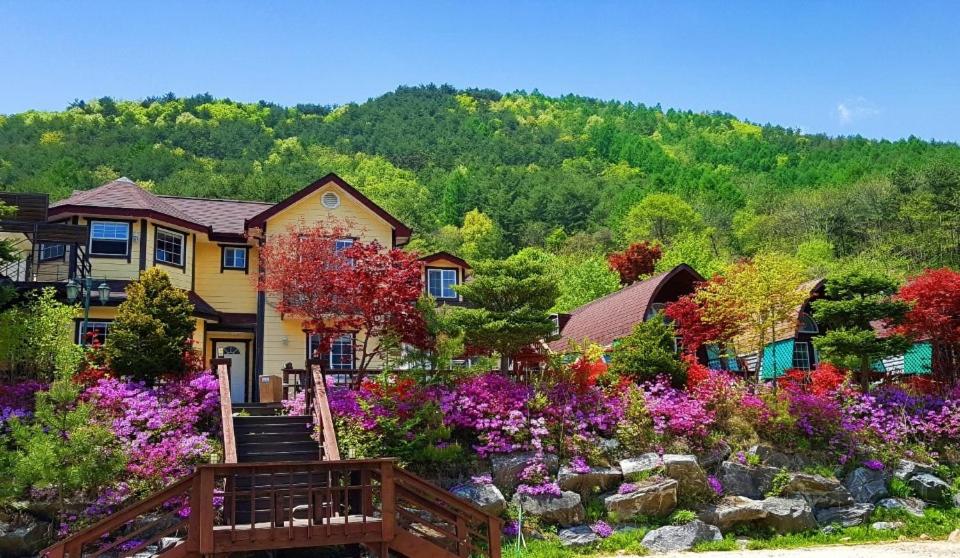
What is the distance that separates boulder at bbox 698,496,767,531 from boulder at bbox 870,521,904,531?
2.68m

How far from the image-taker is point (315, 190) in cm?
2469

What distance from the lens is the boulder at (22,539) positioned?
543 inches

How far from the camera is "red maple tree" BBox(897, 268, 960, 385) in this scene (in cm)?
2167

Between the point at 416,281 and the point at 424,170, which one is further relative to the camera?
the point at 424,170

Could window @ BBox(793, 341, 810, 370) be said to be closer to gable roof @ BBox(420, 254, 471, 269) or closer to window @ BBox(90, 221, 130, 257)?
gable roof @ BBox(420, 254, 471, 269)

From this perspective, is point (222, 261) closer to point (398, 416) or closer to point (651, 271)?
point (398, 416)

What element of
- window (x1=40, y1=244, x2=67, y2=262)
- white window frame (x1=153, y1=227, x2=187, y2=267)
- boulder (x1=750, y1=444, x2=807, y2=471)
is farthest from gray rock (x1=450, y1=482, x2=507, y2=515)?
window (x1=40, y1=244, x2=67, y2=262)

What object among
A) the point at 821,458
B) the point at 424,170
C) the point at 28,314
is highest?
the point at 424,170

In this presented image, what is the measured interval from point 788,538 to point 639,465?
328 centimetres

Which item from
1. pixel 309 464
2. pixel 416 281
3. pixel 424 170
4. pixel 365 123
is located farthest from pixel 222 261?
pixel 365 123

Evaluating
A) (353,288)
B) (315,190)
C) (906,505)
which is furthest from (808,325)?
(315,190)

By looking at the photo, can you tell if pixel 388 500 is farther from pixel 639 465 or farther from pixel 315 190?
pixel 315 190

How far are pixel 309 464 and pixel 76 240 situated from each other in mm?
13542

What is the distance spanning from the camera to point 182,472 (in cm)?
1512
